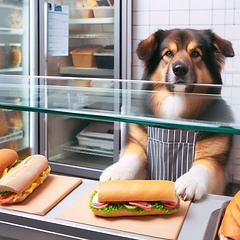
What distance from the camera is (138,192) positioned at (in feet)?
2.45

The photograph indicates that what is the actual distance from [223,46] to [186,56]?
0.30 meters

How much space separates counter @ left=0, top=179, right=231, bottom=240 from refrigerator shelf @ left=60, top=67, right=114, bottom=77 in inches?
89.1

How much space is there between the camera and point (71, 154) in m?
3.46

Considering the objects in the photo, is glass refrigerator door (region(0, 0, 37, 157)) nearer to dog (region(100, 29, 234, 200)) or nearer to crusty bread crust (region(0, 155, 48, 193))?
dog (region(100, 29, 234, 200))

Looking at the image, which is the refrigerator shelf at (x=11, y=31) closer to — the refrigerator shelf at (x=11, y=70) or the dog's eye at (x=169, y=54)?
the refrigerator shelf at (x=11, y=70)

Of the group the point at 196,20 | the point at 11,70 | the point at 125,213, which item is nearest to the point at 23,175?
the point at 125,213

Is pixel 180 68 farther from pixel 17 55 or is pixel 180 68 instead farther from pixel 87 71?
pixel 17 55

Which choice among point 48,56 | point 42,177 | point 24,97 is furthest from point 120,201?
point 48,56

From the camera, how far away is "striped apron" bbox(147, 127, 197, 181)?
173 centimetres

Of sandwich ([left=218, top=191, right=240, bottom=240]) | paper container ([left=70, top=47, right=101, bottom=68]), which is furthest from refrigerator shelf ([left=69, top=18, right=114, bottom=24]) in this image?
sandwich ([left=218, top=191, right=240, bottom=240])

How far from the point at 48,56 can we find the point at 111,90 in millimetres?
2134

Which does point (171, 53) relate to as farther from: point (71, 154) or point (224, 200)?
point (224, 200)

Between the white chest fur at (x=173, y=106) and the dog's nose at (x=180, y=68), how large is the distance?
157cm

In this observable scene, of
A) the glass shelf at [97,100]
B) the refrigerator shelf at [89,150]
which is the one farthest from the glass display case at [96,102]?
the refrigerator shelf at [89,150]
